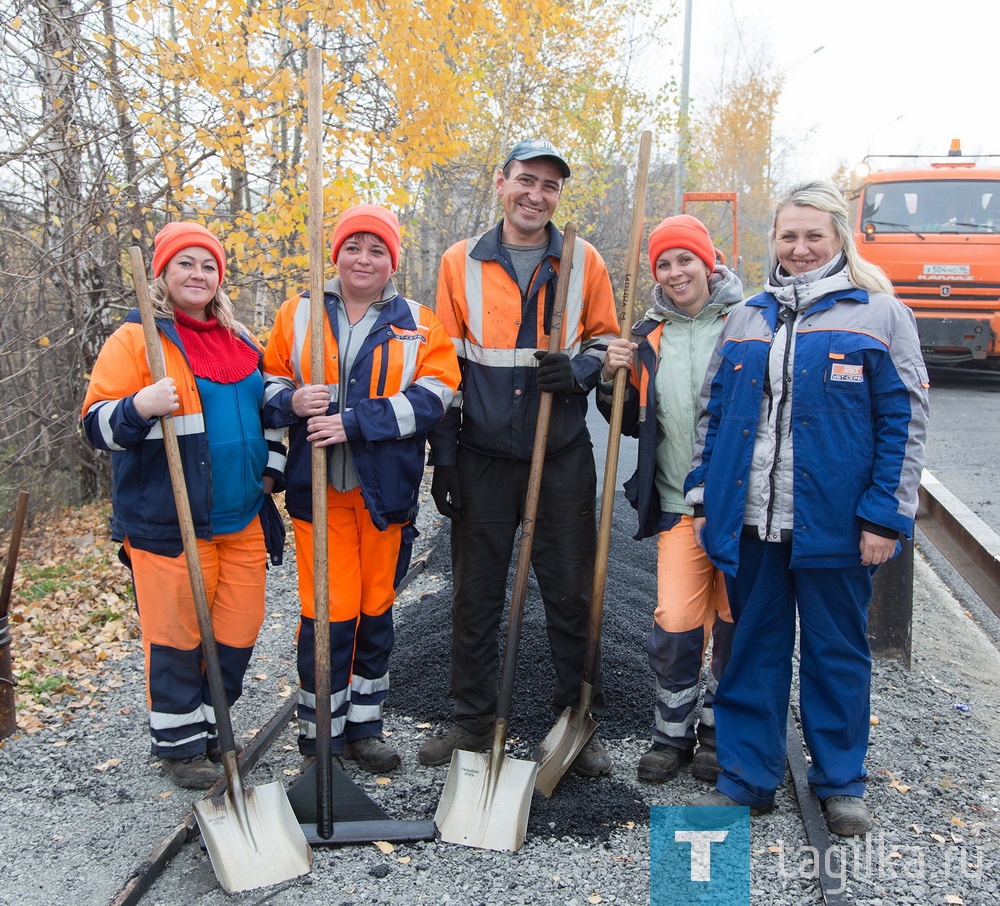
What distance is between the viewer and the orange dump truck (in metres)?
11.8

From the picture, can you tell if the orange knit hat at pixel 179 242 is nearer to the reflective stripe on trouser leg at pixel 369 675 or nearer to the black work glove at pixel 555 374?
the black work glove at pixel 555 374

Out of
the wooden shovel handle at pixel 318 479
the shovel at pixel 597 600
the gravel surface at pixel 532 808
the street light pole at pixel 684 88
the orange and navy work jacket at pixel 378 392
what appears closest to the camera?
the gravel surface at pixel 532 808

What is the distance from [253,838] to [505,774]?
89cm

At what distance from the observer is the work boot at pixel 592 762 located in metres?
3.54

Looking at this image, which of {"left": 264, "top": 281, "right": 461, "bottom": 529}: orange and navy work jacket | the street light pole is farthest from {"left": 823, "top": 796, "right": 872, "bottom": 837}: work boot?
the street light pole

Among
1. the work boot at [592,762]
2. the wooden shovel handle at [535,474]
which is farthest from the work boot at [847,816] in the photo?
the wooden shovel handle at [535,474]

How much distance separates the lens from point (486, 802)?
127 inches

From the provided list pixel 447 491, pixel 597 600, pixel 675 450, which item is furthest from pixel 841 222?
pixel 447 491

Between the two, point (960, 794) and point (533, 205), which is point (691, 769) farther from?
point (533, 205)

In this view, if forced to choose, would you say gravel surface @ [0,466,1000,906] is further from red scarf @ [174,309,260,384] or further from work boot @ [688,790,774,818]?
→ red scarf @ [174,309,260,384]

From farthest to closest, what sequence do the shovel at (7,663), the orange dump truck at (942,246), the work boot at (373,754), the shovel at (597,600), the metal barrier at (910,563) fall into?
the orange dump truck at (942,246)
the metal barrier at (910,563)
the shovel at (7,663)
the work boot at (373,754)
the shovel at (597,600)

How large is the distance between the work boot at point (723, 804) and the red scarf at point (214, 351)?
2332 millimetres

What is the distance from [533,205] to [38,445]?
20.8 ft

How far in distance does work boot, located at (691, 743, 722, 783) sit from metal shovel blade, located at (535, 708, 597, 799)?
419 millimetres
